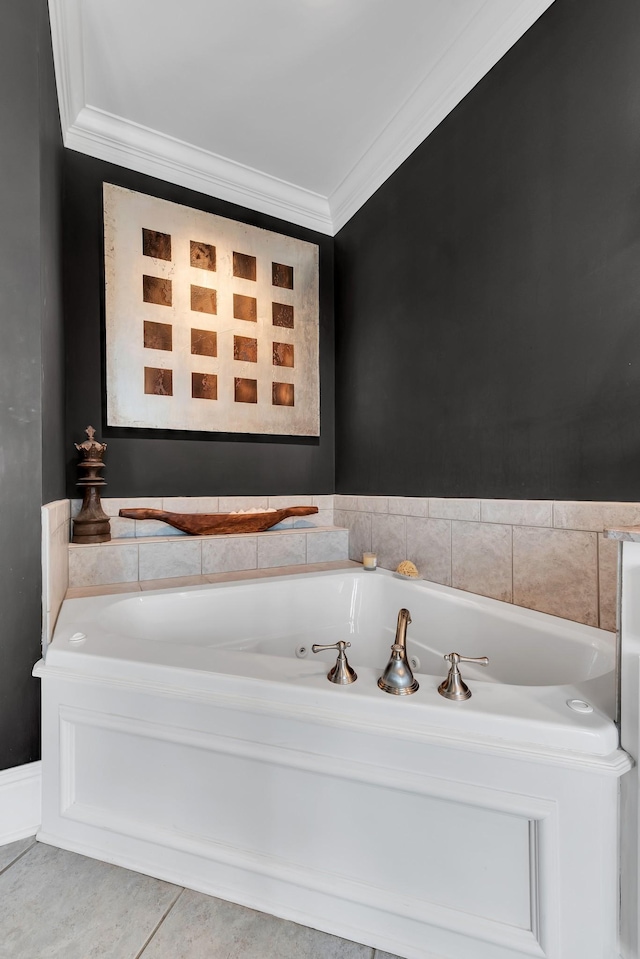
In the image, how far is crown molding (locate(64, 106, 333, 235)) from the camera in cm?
215

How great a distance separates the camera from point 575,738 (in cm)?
81

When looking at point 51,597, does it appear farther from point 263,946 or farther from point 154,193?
point 154,193

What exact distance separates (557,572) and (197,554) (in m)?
1.54

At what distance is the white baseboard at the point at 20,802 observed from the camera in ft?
4.10

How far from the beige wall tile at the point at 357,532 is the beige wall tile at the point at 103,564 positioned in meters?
1.14

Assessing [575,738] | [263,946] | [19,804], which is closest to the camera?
[575,738]

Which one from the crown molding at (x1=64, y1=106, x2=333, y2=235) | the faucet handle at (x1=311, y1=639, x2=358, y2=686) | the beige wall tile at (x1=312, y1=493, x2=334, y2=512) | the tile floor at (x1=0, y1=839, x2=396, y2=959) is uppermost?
the crown molding at (x1=64, y1=106, x2=333, y2=235)

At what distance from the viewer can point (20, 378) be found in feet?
4.38

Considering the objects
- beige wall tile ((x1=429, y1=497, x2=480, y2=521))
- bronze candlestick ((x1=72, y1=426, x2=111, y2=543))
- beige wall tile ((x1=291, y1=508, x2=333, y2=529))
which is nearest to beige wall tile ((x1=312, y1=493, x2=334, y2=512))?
beige wall tile ((x1=291, y1=508, x2=333, y2=529))

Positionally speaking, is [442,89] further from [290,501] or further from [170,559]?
[170,559]

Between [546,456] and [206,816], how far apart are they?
1.41 meters

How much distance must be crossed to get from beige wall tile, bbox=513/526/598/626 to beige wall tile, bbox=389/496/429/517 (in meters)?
0.50

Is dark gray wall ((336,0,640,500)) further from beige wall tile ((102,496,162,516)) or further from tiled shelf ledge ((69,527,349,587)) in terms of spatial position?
beige wall tile ((102,496,162,516))

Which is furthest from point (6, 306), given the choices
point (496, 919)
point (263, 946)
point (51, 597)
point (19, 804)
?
point (496, 919)
